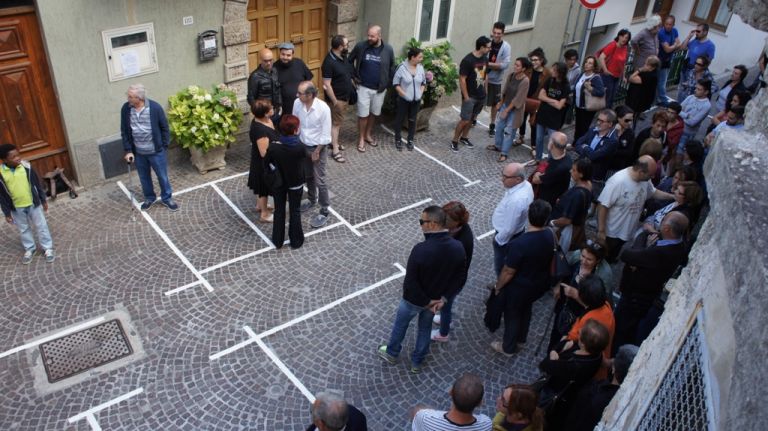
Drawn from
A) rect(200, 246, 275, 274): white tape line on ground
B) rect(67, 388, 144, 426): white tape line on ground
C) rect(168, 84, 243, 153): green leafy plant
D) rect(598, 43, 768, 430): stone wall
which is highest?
rect(598, 43, 768, 430): stone wall

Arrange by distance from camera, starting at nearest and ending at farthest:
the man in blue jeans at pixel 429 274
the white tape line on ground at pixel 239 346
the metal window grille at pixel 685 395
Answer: the metal window grille at pixel 685 395, the man in blue jeans at pixel 429 274, the white tape line on ground at pixel 239 346

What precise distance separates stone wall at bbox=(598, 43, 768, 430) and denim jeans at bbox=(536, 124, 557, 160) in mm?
7672

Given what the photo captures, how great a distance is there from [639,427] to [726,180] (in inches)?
55.6

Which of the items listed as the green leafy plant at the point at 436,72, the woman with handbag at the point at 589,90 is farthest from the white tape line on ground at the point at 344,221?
the woman with handbag at the point at 589,90

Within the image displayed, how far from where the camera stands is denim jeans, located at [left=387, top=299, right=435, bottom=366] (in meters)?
6.23

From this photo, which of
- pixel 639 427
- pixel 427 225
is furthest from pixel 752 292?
pixel 427 225

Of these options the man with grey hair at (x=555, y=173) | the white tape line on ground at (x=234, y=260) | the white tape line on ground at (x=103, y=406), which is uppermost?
the man with grey hair at (x=555, y=173)

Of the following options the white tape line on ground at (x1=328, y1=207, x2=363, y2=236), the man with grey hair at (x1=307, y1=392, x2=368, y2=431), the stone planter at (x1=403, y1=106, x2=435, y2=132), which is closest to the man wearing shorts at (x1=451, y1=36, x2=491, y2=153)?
the stone planter at (x1=403, y1=106, x2=435, y2=132)

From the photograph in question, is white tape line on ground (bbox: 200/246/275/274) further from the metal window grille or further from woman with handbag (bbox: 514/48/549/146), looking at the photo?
the metal window grille

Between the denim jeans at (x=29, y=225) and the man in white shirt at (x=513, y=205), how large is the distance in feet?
16.6

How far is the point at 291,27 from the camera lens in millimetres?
10781

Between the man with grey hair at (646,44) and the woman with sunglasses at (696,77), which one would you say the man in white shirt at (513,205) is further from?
the man with grey hair at (646,44)

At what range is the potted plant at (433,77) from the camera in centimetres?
1113

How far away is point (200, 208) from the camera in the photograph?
898 centimetres
